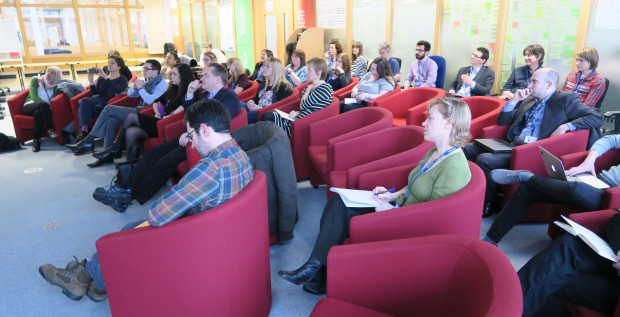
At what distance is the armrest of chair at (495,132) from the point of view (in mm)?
3762

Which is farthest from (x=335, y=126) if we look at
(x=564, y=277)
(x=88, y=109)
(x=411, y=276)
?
(x=88, y=109)

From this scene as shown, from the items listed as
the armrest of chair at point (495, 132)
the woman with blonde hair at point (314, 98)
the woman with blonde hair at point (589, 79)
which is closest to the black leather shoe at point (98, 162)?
the woman with blonde hair at point (314, 98)

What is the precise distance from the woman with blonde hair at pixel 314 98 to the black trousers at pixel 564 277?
2673 mm

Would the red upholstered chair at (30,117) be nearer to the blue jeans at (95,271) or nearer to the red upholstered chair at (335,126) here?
the red upholstered chair at (335,126)

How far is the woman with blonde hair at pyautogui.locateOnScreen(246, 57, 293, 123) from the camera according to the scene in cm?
505

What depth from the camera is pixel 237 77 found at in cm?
617

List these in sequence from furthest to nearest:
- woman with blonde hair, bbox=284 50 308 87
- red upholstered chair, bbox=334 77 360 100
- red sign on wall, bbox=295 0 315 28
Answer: red sign on wall, bbox=295 0 315 28 < woman with blonde hair, bbox=284 50 308 87 < red upholstered chair, bbox=334 77 360 100

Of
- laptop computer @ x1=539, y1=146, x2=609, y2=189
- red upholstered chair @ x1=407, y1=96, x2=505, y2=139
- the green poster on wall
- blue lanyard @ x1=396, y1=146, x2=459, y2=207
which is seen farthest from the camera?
the green poster on wall

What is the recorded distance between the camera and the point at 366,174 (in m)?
2.71

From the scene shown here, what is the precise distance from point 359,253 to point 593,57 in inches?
162

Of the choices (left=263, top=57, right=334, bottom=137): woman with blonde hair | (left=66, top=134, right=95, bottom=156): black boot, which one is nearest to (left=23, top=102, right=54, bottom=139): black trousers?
(left=66, top=134, right=95, bottom=156): black boot

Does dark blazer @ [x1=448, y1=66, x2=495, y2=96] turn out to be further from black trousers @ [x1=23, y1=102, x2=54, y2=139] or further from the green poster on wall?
the green poster on wall

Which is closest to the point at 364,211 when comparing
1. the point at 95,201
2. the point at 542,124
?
→ the point at 542,124

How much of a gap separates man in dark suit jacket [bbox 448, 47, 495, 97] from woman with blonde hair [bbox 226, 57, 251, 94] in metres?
2.77
